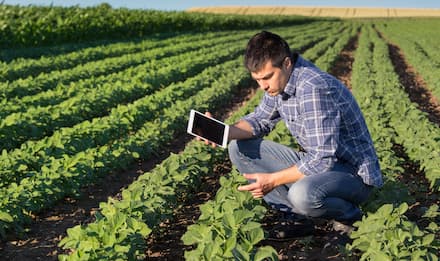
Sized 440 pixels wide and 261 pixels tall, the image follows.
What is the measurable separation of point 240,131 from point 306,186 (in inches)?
32.8

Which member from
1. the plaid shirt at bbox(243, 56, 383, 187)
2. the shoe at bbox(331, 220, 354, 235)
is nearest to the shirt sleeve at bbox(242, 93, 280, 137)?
the plaid shirt at bbox(243, 56, 383, 187)

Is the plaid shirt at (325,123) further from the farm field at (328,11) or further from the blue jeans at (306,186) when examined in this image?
the farm field at (328,11)

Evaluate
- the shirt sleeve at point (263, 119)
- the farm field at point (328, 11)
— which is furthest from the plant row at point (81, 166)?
the farm field at point (328, 11)

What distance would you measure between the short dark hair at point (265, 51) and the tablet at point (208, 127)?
2.11ft

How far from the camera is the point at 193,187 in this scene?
565 centimetres

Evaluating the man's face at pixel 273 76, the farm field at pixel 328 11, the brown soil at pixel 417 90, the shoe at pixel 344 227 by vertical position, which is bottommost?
the farm field at pixel 328 11

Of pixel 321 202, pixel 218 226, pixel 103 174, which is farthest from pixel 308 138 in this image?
pixel 103 174

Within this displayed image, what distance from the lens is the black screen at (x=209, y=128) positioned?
14.4 feet

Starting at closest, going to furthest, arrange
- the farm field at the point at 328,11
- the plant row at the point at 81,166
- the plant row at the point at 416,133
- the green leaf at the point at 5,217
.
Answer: the green leaf at the point at 5,217, the plant row at the point at 81,166, the plant row at the point at 416,133, the farm field at the point at 328,11

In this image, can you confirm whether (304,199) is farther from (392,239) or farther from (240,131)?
(240,131)

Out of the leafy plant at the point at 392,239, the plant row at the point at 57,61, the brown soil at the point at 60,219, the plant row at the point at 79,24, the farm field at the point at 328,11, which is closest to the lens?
the leafy plant at the point at 392,239

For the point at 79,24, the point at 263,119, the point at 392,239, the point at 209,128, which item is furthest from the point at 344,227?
the point at 79,24

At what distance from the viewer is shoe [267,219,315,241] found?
4516 millimetres

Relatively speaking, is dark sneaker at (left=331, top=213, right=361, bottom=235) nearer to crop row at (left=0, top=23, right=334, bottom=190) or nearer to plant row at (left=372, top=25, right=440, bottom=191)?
plant row at (left=372, top=25, right=440, bottom=191)
